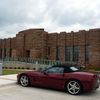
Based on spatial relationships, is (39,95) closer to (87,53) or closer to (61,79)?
(61,79)

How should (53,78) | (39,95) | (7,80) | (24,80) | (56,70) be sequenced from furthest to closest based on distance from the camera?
(7,80) → (24,80) → (56,70) → (53,78) → (39,95)

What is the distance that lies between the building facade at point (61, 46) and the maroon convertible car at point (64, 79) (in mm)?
20386

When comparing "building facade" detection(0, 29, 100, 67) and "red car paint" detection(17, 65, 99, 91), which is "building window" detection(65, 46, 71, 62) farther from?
"red car paint" detection(17, 65, 99, 91)

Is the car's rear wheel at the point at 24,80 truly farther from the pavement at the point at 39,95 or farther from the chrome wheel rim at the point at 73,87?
the chrome wheel rim at the point at 73,87

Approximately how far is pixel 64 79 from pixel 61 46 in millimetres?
25343

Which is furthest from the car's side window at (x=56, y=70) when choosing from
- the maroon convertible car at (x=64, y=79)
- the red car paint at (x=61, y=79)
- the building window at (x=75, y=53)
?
the building window at (x=75, y=53)

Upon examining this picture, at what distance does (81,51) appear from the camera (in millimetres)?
32781

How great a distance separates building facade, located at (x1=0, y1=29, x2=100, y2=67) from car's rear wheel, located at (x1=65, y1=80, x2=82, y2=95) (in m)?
20.9

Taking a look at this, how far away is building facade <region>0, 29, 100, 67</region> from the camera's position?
103 feet

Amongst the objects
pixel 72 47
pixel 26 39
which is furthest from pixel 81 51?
pixel 26 39

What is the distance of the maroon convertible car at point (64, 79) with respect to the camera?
984cm

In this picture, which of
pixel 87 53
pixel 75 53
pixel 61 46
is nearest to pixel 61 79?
pixel 87 53

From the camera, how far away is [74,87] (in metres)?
10.0

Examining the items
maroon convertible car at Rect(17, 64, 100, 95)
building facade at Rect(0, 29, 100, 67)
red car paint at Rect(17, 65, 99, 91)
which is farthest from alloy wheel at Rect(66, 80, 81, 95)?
building facade at Rect(0, 29, 100, 67)
